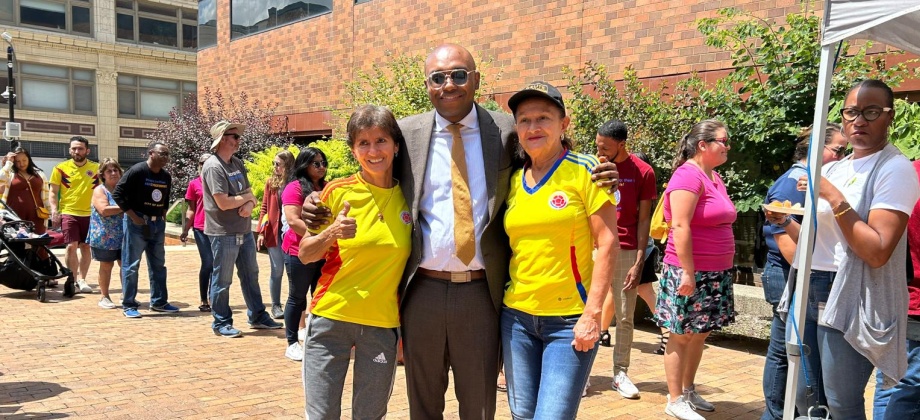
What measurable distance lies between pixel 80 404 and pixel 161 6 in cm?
4377

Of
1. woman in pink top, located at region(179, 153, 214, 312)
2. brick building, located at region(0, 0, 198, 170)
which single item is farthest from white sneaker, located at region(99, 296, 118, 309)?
brick building, located at region(0, 0, 198, 170)

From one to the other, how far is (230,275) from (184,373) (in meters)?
1.47

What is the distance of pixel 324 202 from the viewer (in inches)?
132

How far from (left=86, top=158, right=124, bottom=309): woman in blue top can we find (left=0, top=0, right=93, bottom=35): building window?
35.9m

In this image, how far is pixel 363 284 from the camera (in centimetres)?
330

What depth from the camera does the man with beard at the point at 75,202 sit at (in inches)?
387

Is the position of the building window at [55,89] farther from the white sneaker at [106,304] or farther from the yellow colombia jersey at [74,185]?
the white sneaker at [106,304]

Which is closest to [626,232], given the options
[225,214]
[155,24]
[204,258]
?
[225,214]

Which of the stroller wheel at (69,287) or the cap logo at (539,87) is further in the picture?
the stroller wheel at (69,287)

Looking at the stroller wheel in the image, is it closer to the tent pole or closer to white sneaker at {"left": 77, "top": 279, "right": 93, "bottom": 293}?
white sneaker at {"left": 77, "top": 279, "right": 93, "bottom": 293}

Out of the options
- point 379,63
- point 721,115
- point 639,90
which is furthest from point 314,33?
point 721,115

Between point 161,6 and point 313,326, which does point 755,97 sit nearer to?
point 313,326

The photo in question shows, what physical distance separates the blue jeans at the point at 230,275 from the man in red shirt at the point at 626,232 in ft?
12.1

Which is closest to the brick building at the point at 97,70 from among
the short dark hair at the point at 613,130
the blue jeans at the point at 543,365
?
the short dark hair at the point at 613,130
